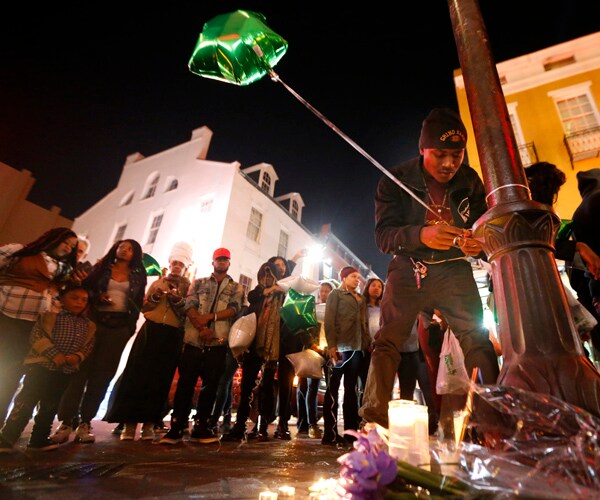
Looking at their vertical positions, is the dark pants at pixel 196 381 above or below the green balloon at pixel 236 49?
below

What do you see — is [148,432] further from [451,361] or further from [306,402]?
[451,361]

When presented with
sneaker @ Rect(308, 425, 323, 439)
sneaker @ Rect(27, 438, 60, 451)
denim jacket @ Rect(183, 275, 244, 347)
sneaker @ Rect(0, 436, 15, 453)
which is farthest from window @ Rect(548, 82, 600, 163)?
sneaker @ Rect(0, 436, 15, 453)

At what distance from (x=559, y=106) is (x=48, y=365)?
16467 mm

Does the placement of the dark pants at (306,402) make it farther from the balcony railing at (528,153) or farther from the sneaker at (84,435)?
the balcony railing at (528,153)

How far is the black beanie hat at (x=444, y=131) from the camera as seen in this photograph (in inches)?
103

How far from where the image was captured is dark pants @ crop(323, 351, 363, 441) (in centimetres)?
414

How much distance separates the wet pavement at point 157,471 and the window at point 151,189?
18.4 metres

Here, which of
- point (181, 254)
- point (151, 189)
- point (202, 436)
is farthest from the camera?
point (151, 189)

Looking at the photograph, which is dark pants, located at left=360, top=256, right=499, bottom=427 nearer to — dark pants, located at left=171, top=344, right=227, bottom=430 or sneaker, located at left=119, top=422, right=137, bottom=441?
dark pants, located at left=171, top=344, right=227, bottom=430

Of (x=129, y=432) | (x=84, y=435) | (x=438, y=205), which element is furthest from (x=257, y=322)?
(x=438, y=205)

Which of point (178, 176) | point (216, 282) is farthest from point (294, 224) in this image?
point (216, 282)

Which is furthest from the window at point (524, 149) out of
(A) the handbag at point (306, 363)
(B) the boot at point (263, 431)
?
(B) the boot at point (263, 431)

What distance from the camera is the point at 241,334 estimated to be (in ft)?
13.5

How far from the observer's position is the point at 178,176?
19094mm
